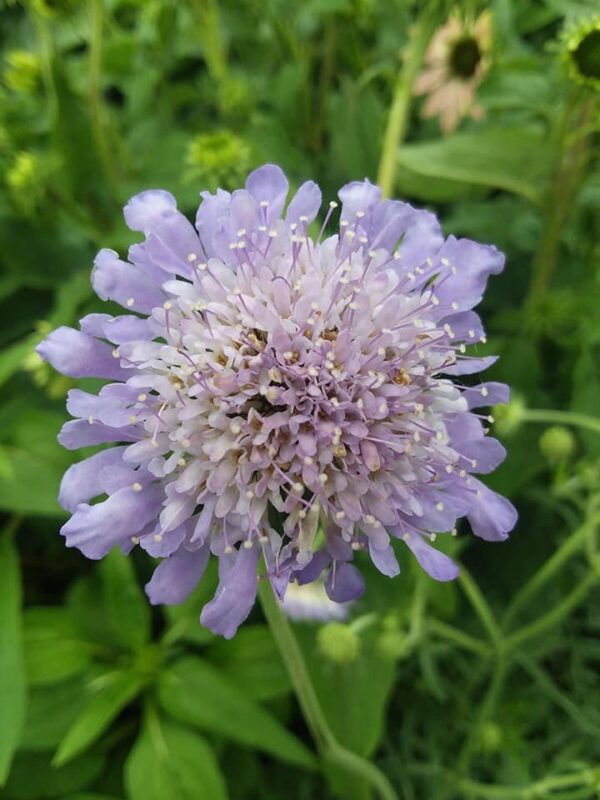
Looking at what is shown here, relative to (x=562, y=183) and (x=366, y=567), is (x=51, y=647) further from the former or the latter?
(x=562, y=183)

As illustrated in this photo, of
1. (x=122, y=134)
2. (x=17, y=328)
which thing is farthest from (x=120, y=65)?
(x=17, y=328)

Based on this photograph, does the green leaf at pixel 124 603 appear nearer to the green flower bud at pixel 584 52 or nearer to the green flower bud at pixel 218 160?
the green flower bud at pixel 218 160

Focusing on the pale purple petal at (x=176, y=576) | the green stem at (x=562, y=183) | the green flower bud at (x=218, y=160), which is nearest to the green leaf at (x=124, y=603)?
the pale purple petal at (x=176, y=576)

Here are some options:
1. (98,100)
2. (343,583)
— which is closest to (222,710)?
(343,583)

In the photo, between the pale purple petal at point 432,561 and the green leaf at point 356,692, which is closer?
the pale purple petal at point 432,561

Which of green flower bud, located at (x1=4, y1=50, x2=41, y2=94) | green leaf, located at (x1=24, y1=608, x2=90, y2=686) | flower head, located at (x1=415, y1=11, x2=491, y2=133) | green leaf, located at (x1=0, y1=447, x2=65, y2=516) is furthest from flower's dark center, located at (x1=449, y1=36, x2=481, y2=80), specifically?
green leaf, located at (x1=24, y1=608, x2=90, y2=686)

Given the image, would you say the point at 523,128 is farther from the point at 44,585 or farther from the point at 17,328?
the point at 44,585

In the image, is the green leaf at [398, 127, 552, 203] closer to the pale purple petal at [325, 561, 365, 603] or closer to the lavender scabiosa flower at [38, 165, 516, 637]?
the lavender scabiosa flower at [38, 165, 516, 637]
